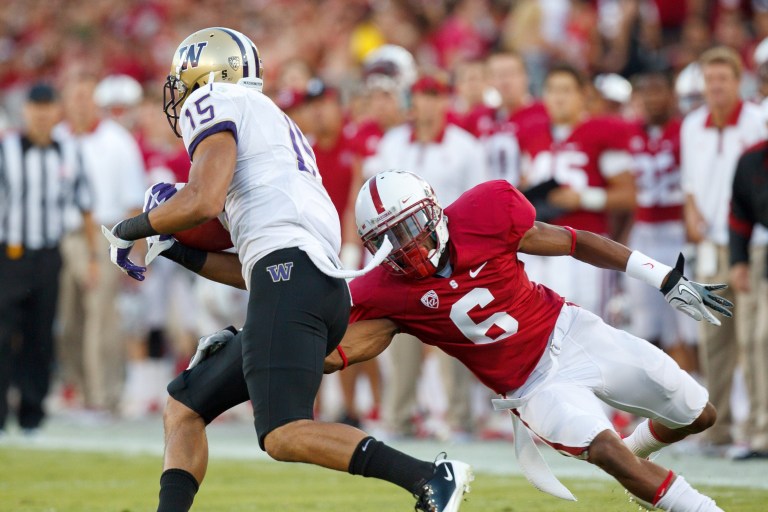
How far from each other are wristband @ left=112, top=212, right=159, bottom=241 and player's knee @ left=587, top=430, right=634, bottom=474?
161cm

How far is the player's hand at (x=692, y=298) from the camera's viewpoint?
471cm

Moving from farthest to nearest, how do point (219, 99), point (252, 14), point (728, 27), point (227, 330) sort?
1. point (252, 14)
2. point (728, 27)
3. point (227, 330)
4. point (219, 99)

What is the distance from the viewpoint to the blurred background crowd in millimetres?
7453

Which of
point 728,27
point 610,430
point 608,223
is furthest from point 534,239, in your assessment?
point 728,27

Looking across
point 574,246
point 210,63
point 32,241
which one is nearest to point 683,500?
point 574,246

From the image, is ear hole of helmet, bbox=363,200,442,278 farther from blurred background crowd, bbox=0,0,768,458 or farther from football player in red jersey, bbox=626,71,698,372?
football player in red jersey, bbox=626,71,698,372

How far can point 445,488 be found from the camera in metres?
4.00

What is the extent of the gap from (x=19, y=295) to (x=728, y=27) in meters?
5.79

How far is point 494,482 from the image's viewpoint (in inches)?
251

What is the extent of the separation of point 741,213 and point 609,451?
2.82 meters

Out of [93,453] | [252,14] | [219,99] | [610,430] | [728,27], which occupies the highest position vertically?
[252,14]

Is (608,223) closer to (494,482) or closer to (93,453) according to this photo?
(494,482)

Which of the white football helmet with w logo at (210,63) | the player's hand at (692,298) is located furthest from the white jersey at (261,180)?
the player's hand at (692,298)

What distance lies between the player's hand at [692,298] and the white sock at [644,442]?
53 cm
